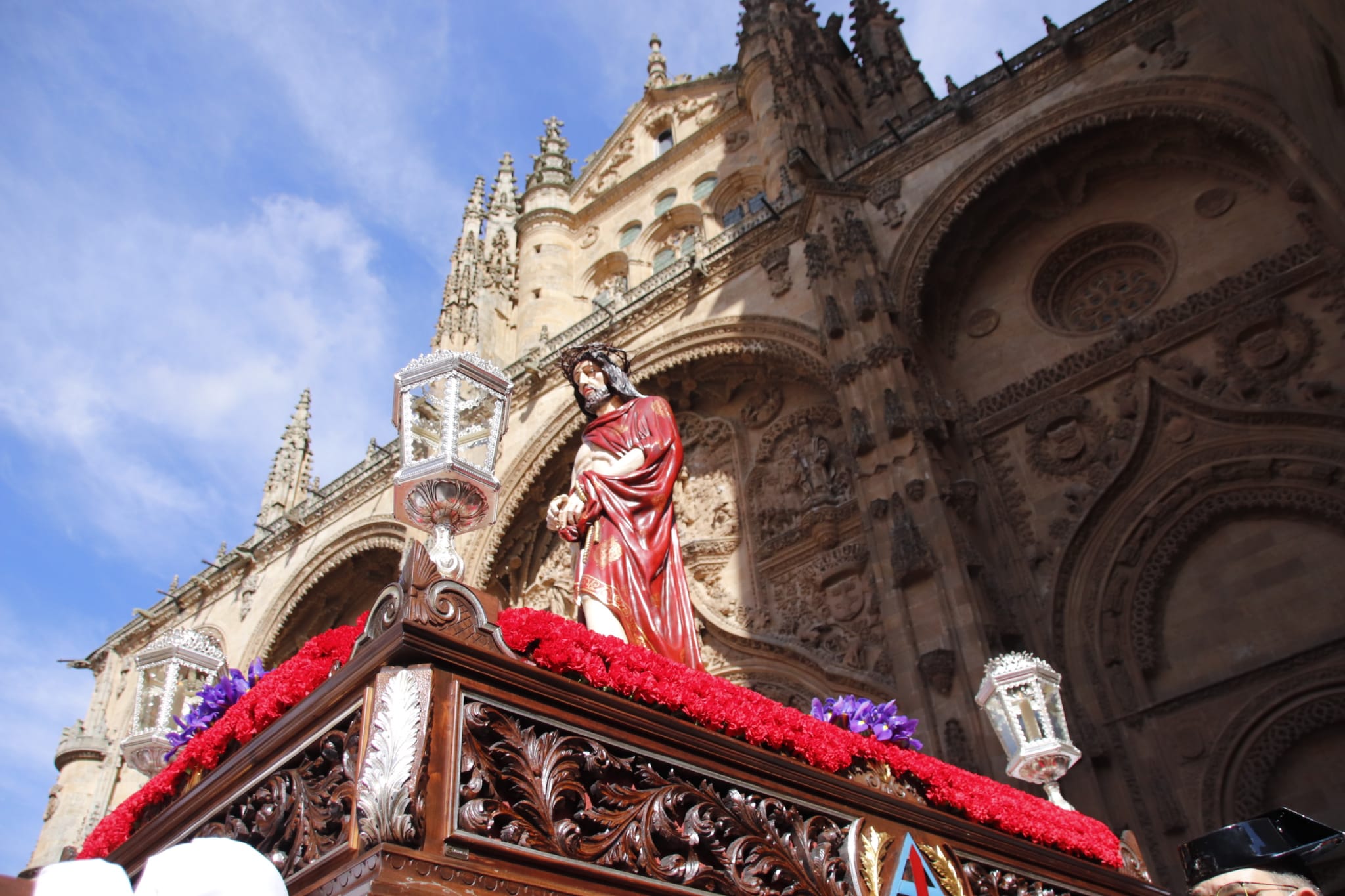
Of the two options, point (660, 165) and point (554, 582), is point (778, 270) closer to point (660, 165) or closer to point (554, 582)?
point (554, 582)

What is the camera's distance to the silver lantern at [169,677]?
244 inches

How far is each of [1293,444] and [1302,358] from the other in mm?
1002

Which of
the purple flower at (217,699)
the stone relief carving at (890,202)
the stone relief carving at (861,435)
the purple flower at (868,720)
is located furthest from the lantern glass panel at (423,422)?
the stone relief carving at (890,202)

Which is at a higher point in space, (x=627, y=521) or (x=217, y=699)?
(x=627, y=521)

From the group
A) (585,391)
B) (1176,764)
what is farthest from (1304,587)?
(585,391)

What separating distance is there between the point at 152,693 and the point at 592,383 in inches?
137

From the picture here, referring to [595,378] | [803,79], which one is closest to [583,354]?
[595,378]

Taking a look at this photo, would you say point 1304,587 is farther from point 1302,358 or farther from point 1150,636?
point 1302,358

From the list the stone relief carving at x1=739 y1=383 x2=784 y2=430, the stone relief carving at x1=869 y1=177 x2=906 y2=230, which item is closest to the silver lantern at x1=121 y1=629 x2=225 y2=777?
the stone relief carving at x1=739 y1=383 x2=784 y2=430

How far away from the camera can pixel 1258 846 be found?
137 inches

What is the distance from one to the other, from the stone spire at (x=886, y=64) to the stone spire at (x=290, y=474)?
54.7 ft

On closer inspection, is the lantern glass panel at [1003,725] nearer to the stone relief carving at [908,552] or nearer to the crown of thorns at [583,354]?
the crown of thorns at [583,354]

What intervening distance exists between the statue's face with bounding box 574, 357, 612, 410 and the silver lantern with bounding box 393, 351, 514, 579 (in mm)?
1575

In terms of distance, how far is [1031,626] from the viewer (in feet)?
35.2
